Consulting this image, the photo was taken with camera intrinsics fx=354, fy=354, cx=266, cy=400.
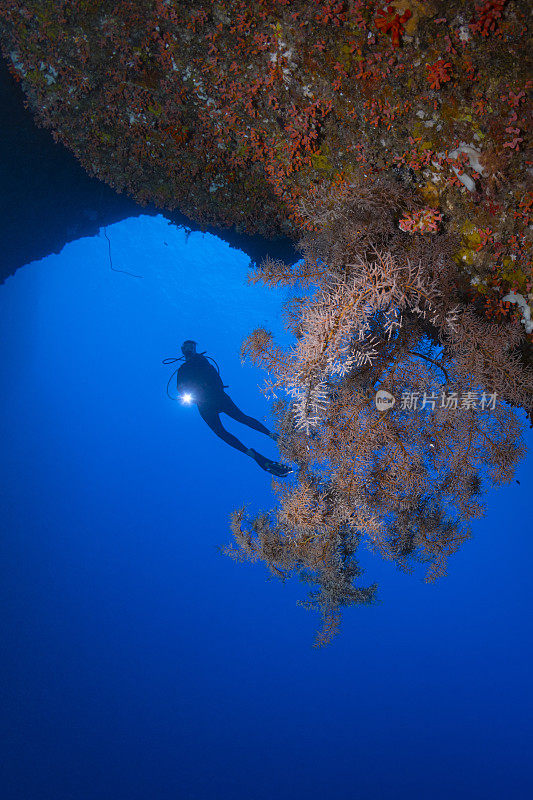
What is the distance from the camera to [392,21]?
8.71ft

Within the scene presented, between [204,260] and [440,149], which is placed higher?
[204,260]

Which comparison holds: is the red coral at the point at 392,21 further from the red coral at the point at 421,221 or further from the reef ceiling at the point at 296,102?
the red coral at the point at 421,221

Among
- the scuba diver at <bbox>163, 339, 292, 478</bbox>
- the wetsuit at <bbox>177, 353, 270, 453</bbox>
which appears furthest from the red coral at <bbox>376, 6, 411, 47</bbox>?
the wetsuit at <bbox>177, 353, 270, 453</bbox>

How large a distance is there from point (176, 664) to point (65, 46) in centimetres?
2504

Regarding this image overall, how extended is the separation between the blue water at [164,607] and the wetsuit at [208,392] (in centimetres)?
514

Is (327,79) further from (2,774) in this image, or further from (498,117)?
(2,774)

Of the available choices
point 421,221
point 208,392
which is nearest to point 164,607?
point 208,392

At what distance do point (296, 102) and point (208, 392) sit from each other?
6.87 metres

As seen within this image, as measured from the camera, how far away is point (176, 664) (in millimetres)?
20062

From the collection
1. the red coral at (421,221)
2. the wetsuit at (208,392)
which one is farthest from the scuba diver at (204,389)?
the red coral at (421,221)

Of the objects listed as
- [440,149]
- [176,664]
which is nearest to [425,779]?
[176,664]

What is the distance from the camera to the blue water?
1545cm

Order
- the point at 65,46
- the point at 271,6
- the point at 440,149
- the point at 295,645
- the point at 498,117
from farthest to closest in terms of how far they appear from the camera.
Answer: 1. the point at 295,645
2. the point at 65,46
3. the point at 271,6
4. the point at 440,149
5. the point at 498,117

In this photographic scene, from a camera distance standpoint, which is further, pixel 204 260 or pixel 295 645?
pixel 295 645
